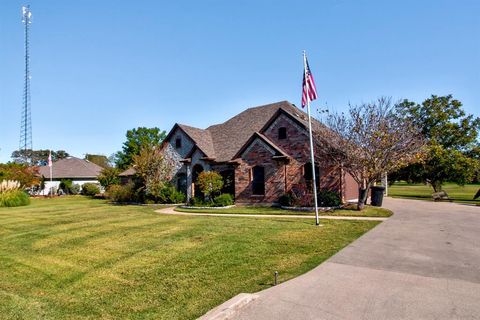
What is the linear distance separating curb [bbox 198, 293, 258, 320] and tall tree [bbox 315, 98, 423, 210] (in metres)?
13.1

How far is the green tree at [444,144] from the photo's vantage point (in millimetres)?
27484

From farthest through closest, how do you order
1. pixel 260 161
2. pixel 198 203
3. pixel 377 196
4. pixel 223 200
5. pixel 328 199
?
pixel 198 203, pixel 260 161, pixel 223 200, pixel 377 196, pixel 328 199

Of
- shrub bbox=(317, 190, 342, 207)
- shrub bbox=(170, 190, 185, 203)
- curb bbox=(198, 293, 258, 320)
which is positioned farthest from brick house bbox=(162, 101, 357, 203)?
curb bbox=(198, 293, 258, 320)

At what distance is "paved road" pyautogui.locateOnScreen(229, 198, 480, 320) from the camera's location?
15.8ft

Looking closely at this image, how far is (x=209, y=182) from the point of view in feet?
73.3

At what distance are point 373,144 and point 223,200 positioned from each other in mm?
10702

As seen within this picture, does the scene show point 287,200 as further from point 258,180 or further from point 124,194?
point 124,194

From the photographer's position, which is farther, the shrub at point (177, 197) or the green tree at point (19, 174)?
the green tree at point (19, 174)

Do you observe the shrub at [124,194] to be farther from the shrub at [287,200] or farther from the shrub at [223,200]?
the shrub at [287,200]

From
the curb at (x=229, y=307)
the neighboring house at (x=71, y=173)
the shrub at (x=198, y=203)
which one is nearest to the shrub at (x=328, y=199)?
the shrub at (x=198, y=203)

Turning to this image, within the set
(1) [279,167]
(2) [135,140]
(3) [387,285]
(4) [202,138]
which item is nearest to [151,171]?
(4) [202,138]

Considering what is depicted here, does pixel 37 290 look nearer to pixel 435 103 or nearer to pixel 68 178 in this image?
pixel 435 103

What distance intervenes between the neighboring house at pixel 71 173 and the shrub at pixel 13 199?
2062cm

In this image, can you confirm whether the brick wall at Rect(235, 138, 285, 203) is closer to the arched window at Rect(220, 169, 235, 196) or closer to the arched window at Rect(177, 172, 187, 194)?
the arched window at Rect(220, 169, 235, 196)
